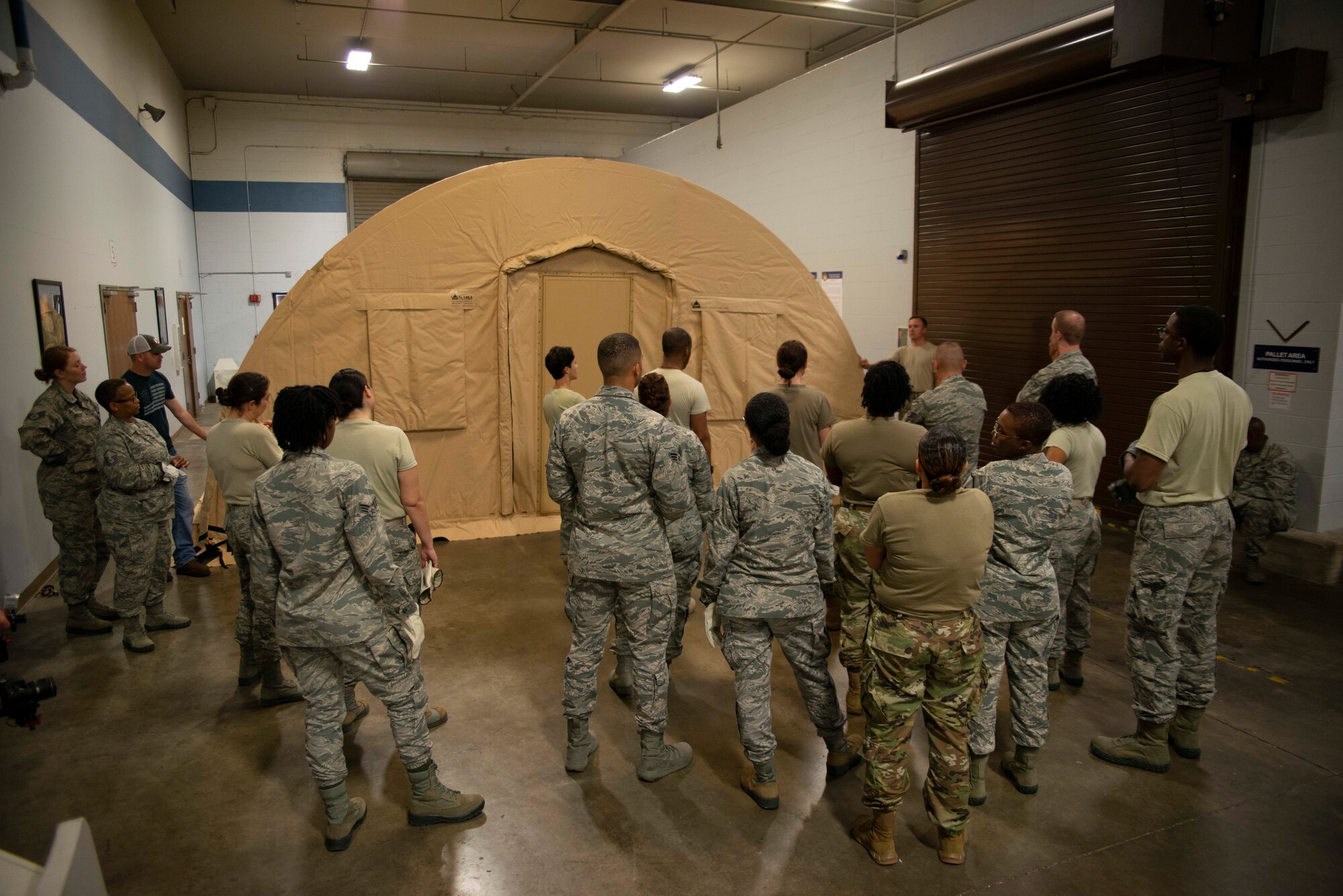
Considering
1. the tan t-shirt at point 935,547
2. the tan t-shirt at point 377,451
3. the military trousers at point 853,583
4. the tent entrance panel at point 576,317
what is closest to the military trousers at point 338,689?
the tan t-shirt at point 377,451

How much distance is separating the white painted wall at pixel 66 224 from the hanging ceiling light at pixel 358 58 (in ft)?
7.84

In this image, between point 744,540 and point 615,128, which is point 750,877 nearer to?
point 744,540

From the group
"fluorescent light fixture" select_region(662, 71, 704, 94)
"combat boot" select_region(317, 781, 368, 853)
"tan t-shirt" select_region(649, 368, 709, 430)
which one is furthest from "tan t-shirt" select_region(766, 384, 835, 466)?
"fluorescent light fixture" select_region(662, 71, 704, 94)

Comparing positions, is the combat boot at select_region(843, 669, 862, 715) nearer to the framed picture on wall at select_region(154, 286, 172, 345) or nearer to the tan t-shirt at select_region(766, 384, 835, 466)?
the tan t-shirt at select_region(766, 384, 835, 466)

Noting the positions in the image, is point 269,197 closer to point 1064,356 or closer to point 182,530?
point 182,530

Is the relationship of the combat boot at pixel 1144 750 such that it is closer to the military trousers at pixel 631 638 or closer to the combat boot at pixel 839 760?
the combat boot at pixel 839 760

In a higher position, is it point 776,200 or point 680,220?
point 776,200

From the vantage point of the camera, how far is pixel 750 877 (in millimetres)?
2676

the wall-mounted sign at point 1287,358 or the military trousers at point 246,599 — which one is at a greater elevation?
the wall-mounted sign at point 1287,358

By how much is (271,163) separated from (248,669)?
506 inches

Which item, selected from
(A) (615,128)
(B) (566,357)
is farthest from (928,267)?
(A) (615,128)

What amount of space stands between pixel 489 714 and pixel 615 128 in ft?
48.9

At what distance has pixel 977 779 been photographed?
9.86 ft

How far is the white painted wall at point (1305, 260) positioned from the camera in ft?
16.6
